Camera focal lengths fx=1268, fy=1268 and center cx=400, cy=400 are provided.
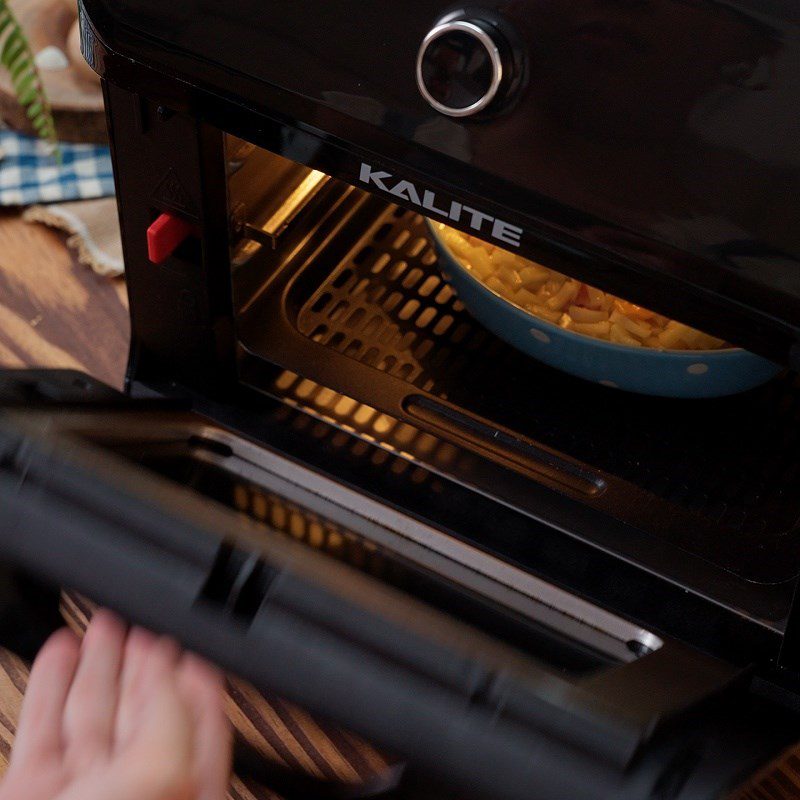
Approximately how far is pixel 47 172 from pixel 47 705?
0.56 m

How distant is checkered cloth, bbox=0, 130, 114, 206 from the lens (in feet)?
3.29

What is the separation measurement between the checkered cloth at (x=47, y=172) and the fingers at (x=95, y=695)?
0.50m

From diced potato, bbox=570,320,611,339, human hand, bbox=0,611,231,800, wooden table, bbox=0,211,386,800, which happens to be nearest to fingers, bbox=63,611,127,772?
human hand, bbox=0,611,231,800

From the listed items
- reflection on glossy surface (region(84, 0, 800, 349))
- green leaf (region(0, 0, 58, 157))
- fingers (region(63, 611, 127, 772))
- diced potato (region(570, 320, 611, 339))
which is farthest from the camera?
green leaf (region(0, 0, 58, 157))

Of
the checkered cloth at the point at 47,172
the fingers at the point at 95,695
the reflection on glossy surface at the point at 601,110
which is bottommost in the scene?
the fingers at the point at 95,695

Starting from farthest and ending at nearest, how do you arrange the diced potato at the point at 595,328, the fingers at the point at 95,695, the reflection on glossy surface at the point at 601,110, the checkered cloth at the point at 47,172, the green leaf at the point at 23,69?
the checkered cloth at the point at 47,172 < the green leaf at the point at 23,69 < the diced potato at the point at 595,328 < the fingers at the point at 95,695 < the reflection on glossy surface at the point at 601,110

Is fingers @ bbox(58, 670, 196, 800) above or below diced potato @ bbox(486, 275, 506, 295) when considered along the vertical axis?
below

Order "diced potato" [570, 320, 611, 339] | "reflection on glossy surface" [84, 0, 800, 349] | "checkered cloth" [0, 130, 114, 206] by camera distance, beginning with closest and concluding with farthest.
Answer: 1. "reflection on glossy surface" [84, 0, 800, 349]
2. "diced potato" [570, 320, 611, 339]
3. "checkered cloth" [0, 130, 114, 206]

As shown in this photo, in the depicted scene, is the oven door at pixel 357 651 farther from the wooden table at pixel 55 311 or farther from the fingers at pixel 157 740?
the wooden table at pixel 55 311

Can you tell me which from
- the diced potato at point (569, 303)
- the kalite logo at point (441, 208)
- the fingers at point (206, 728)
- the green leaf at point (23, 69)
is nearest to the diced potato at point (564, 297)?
the diced potato at point (569, 303)

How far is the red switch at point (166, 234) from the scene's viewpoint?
2.18ft

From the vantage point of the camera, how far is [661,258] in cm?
Result: 51

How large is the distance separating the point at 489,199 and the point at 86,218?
540 mm

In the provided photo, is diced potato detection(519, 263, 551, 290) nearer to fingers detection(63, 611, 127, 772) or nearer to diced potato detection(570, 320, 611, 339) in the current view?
diced potato detection(570, 320, 611, 339)
